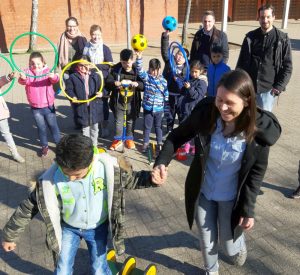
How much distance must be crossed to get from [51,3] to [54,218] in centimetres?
1534

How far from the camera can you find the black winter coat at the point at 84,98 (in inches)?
209

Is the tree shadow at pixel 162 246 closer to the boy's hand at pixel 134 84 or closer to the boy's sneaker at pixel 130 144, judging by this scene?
the boy's sneaker at pixel 130 144

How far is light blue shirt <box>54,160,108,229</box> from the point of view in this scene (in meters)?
2.46

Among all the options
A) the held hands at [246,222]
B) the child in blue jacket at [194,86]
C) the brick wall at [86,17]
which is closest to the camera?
the held hands at [246,222]

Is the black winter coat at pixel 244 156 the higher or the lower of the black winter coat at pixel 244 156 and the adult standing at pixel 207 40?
the lower

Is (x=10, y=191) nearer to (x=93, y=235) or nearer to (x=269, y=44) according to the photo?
(x=93, y=235)

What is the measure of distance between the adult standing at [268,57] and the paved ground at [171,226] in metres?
1.29

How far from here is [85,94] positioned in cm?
534

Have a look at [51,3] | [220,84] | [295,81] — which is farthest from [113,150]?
[51,3]

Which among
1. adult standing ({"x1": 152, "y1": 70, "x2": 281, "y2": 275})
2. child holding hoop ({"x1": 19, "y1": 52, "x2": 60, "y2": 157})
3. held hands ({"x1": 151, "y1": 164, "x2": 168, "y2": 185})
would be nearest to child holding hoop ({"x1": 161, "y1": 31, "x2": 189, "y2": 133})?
child holding hoop ({"x1": 19, "y1": 52, "x2": 60, "y2": 157})

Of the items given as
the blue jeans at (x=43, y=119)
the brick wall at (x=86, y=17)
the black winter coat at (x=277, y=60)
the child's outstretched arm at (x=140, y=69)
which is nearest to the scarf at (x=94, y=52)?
the child's outstretched arm at (x=140, y=69)

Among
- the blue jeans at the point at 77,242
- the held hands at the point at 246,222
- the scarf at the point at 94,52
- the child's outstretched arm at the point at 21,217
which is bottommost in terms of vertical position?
the blue jeans at the point at 77,242

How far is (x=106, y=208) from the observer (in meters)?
2.63

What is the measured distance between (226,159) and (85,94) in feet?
11.0
